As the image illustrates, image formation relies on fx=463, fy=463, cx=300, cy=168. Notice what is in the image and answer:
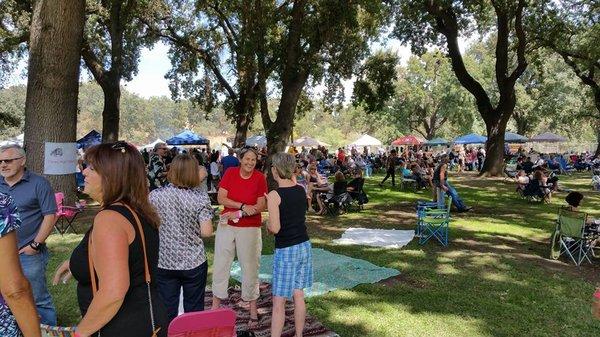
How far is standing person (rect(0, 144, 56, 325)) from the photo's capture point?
144 inches

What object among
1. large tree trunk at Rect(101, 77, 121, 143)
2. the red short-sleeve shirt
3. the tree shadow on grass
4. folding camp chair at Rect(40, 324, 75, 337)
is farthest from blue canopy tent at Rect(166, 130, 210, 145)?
folding camp chair at Rect(40, 324, 75, 337)

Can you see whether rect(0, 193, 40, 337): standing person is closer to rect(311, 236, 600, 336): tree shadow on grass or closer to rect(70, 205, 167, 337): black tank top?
rect(70, 205, 167, 337): black tank top

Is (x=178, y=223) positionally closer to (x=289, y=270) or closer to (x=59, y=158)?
(x=289, y=270)

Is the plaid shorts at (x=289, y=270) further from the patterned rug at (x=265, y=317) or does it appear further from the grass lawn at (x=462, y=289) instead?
the grass lawn at (x=462, y=289)

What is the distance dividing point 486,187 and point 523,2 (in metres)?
8.01

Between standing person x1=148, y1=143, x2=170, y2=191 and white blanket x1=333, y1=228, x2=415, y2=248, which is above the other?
standing person x1=148, y1=143, x2=170, y2=191

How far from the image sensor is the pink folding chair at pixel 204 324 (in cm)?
214

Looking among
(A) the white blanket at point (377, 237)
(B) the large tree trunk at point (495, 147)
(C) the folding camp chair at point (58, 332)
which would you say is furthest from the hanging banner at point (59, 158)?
(B) the large tree trunk at point (495, 147)

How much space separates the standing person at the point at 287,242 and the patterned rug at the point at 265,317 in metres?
0.65

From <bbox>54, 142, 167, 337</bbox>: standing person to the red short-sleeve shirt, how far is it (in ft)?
7.98

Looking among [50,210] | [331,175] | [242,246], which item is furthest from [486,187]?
[50,210]

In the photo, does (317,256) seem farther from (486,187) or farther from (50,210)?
(486,187)

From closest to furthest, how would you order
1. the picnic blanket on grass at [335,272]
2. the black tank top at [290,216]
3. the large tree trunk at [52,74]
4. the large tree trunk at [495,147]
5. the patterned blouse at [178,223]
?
the patterned blouse at [178,223], the black tank top at [290,216], the picnic blanket on grass at [335,272], the large tree trunk at [52,74], the large tree trunk at [495,147]

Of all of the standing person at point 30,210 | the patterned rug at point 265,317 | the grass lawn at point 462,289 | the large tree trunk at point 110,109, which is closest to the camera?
the standing person at point 30,210
